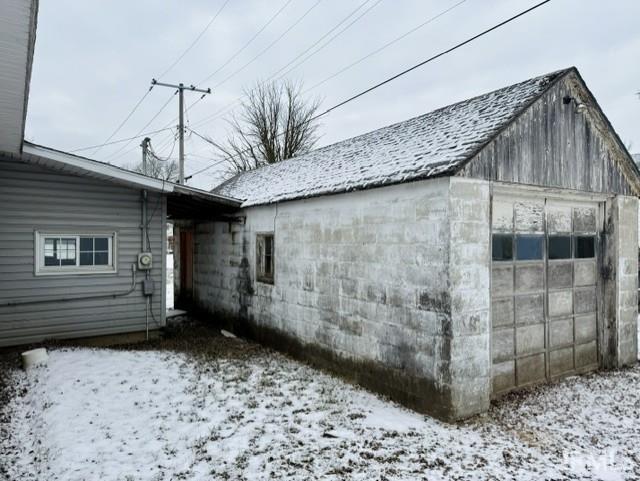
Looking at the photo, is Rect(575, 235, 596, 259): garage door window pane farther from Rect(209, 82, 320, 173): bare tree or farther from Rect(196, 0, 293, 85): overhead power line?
Rect(209, 82, 320, 173): bare tree

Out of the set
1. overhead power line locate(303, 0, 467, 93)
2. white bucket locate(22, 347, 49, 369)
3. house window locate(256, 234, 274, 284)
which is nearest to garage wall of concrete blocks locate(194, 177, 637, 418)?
house window locate(256, 234, 274, 284)

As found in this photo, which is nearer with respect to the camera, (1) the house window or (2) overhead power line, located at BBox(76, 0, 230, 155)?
(1) the house window

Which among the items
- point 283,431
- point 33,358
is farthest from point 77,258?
point 283,431

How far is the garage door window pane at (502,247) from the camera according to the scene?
5.66 m

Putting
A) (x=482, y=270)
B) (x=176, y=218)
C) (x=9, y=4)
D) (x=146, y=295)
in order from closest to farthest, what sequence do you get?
1. (x=9, y=4)
2. (x=482, y=270)
3. (x=146, y=295)
4. (x=176, y=218)

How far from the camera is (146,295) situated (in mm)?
8914

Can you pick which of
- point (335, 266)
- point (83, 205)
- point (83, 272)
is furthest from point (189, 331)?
point (335, 266)

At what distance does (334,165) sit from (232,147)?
2075cm

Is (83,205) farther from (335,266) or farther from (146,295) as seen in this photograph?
(335,266)

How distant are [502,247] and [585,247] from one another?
232 centimetres

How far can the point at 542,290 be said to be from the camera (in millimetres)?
6355

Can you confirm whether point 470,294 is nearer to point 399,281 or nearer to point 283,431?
point 399,281

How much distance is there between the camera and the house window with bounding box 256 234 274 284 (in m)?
8.83

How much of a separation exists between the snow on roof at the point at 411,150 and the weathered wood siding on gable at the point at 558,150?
0.69 ft
